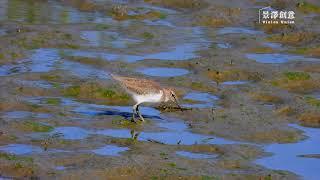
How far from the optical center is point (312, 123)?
1533 centimetres

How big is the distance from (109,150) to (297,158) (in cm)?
295

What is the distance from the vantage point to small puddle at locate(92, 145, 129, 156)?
13.0 meters

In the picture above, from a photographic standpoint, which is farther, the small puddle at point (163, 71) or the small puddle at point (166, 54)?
the small puddle at point (166, 54)

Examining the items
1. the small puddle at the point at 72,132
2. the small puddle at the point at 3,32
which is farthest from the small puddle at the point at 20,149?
the small puddle at the point at 3,32

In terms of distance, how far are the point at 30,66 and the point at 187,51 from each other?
13.1 feet

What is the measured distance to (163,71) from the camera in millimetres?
18656

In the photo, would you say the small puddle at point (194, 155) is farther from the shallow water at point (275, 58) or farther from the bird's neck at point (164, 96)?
the shallow water at point (275, 58)

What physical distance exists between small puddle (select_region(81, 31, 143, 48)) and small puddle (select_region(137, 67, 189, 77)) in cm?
213

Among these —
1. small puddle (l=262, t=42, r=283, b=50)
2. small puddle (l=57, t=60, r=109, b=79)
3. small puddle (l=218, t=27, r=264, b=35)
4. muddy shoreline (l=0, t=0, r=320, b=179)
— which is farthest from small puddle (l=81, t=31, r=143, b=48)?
small puddle (l=262, t=42, r=283, b=50)

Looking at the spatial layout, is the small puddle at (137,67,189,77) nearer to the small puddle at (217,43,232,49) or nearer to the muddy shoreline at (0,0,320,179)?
the muddy shoreline at (0,0,320,179)

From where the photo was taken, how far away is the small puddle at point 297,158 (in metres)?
12.8

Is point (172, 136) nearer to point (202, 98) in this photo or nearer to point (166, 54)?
point (202, 98)

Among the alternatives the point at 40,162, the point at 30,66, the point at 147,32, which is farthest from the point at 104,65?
the point at 40,162

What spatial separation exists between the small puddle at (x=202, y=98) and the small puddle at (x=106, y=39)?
4.15 metres
